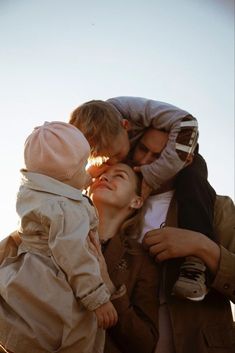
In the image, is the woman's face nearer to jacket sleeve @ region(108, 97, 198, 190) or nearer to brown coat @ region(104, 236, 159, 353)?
jacket sleeve @ region(108, 97, 198, 190)

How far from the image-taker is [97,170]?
8.65ft

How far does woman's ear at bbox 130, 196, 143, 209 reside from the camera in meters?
2.55

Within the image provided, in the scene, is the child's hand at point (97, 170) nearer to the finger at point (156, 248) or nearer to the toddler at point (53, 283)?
the finger at point (156, 248)

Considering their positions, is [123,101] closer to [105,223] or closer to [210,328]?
[105,223]

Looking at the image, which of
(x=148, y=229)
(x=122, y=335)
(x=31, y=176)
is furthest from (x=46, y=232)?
(x=148, y=229)

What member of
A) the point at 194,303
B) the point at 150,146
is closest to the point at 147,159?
the point at 150,146

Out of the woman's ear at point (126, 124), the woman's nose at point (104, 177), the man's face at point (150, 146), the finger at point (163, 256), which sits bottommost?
the finger at point (163, 256)

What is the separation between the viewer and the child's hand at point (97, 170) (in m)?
2.60

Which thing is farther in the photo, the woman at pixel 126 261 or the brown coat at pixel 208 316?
the brown coat at pixel 208 316

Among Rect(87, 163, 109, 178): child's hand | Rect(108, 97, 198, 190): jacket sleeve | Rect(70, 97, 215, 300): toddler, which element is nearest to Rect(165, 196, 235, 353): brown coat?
Rect(70, 97, 215, 300): toddler

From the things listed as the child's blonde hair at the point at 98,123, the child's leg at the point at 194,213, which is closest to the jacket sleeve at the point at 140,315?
the child's leg at the point at 194,213

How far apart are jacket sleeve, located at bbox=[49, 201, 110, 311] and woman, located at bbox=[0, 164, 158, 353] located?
293mm

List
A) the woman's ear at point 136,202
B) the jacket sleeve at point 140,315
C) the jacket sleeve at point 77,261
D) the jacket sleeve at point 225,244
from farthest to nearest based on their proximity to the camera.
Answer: the woman's ear at point 136,202 → the jacket sleeve at point 225,244 → the jacket sleeve at point 140,315 → the jacket sleeve at point 77,261

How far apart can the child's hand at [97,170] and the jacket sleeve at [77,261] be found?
0.93 m
